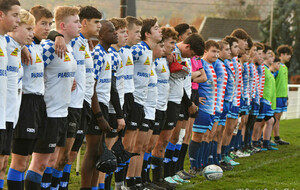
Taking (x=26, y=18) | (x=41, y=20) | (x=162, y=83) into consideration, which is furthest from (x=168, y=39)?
(x=26, y=18)

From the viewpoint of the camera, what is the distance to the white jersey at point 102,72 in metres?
6.33

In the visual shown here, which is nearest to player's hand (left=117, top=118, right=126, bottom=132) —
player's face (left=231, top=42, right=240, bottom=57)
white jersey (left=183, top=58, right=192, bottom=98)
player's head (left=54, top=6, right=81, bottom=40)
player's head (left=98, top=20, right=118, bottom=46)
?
player's head (left=98, top=20, right=118, bottom=46)

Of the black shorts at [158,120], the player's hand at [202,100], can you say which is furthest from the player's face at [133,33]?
the player's hand at [202,100]

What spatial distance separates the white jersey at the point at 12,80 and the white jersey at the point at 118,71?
1.73m

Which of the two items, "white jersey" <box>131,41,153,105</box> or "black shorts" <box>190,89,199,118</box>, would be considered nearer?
"white jersey" <box>131,41,153,105</box>

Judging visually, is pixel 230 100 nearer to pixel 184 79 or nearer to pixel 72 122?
pixel 184 79

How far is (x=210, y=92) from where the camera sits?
31.9 ft

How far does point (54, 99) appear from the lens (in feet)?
18.4

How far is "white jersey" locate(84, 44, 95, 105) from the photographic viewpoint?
20.1ft

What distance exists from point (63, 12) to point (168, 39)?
2.48 m

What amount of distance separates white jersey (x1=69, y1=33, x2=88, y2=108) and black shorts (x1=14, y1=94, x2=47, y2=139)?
21.3 inches

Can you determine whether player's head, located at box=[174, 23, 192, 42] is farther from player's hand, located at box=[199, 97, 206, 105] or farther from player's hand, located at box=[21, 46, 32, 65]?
player's hand, located at box=[21, 46, 32, 65]

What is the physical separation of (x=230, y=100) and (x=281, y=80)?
431cm

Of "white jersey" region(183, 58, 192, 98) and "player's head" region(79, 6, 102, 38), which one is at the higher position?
"player's head" region(79, 6, 102, 38)
